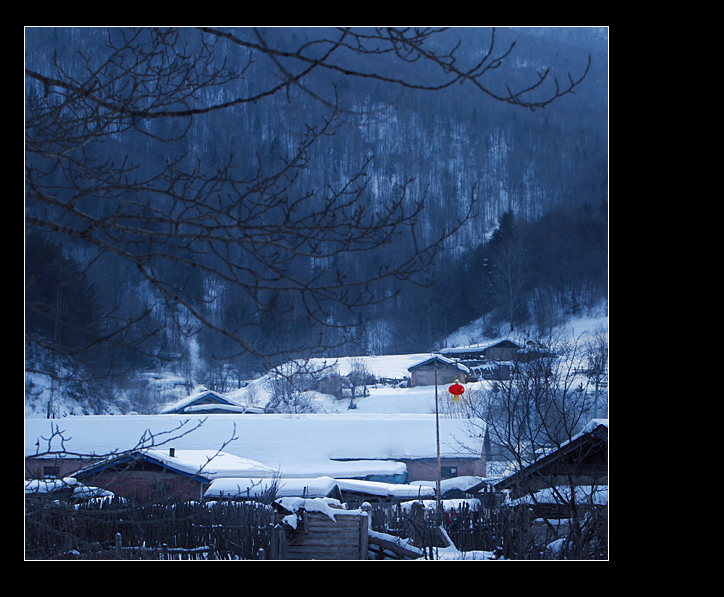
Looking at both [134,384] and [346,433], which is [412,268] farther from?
[134,384]

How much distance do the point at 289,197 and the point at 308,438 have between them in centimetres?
2164

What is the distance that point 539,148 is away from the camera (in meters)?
93.3

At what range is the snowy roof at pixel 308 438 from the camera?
21.6m

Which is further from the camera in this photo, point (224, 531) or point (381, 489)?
point (381, 489)

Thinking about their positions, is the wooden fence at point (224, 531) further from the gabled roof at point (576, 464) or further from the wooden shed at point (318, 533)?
the wooden shed at point (318, 533)

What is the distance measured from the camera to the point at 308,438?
24.0 metres

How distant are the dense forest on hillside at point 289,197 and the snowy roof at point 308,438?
121 inches

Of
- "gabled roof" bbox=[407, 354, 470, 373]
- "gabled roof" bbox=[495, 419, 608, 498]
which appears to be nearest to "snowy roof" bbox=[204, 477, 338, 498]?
"gabled roof" bbox=[495, 419, 608, 498]

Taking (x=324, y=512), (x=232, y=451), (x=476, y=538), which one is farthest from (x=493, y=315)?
(x=324, y=512)

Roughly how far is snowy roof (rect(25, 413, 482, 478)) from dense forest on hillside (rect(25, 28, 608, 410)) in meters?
3.08

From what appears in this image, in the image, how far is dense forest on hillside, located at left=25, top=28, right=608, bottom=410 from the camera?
9.04 feet

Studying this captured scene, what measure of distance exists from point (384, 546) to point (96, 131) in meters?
5.47

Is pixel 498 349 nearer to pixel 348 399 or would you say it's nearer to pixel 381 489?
pixel 348 399

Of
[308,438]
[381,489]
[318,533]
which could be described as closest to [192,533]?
[318,533]
